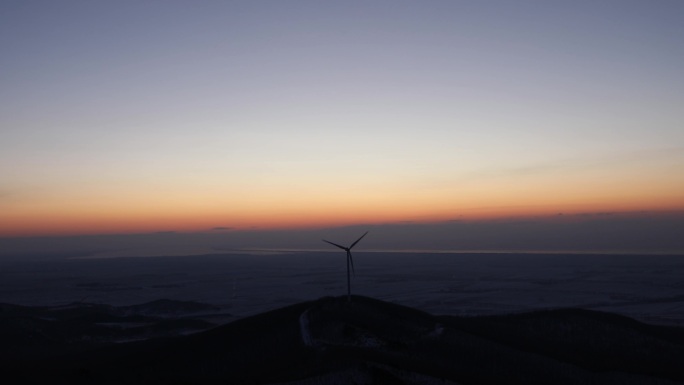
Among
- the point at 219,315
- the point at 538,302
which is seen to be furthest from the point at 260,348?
the point at 538,302

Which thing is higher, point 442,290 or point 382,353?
point 382,353

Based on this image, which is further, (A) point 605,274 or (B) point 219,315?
(A) point 605,274

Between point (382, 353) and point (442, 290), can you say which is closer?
point (382, 353)

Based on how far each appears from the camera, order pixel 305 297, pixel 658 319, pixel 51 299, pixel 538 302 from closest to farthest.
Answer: pixel 658 319
pixel 538 302
pixel 305 297
pixel 51 299

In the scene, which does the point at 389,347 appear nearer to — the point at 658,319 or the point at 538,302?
the point at 658,319

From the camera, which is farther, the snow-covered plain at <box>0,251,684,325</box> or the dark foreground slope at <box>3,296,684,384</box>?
the snow-covered plain at <box>0,251,684,325</box>

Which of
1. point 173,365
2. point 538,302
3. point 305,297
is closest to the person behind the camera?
point 173,365

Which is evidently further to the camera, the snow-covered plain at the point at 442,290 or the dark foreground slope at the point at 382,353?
the snow-covered plain at the point at 442,290
